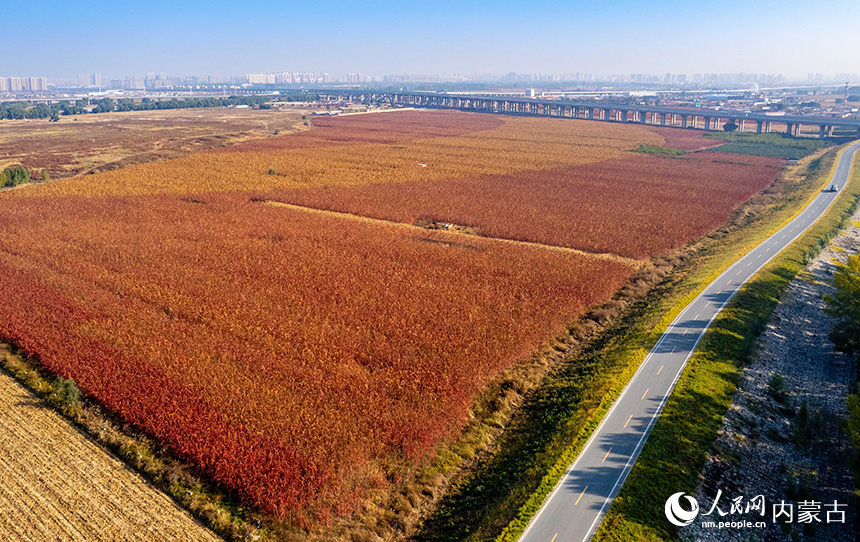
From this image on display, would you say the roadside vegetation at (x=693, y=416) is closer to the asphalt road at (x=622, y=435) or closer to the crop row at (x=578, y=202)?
the asphalt road at (x=622, y=435)

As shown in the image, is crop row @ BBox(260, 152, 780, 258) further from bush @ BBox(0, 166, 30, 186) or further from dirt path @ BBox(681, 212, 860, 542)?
bush @ BBox(0, 166, 30, 186)

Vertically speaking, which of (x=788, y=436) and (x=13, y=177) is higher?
(x=13, y=177)

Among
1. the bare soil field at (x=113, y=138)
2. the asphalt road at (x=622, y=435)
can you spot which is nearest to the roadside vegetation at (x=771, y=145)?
the asphalt road at (x=622, y=435)

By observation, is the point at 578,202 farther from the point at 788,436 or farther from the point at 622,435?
the point at 622,435

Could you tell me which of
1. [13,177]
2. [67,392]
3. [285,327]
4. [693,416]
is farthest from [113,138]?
[693,416]

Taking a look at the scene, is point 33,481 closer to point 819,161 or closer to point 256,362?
point 256,362

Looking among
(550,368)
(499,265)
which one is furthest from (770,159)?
(550,368)
